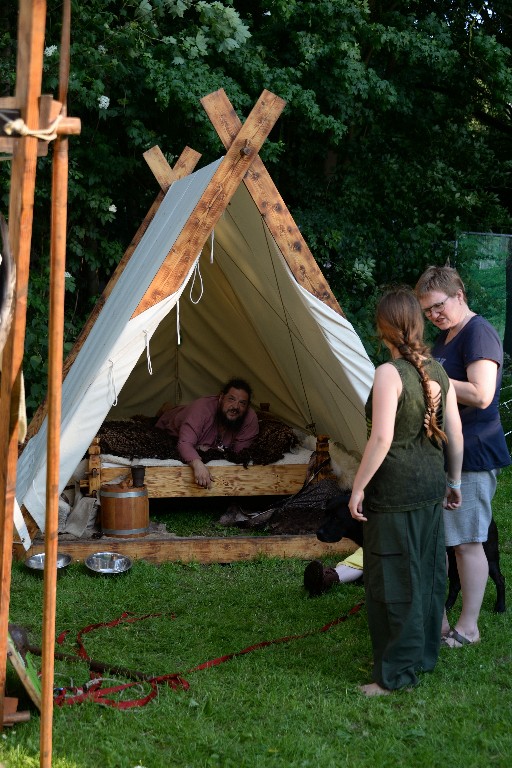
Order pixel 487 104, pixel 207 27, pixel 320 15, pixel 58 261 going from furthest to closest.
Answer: pixel 487 104 → pixel 320 15 → pixel 207 27 → pixel 58 261

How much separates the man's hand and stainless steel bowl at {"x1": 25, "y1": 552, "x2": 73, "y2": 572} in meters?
1.08

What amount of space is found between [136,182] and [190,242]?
15.8 ft

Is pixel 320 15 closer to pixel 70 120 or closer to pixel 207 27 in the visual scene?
pixel 207 27

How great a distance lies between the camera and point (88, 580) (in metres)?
4.81

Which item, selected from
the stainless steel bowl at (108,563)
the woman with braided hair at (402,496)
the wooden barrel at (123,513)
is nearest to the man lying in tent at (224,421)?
the wooden barrel at (123,513)

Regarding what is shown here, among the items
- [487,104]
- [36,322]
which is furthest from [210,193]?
[487,104]

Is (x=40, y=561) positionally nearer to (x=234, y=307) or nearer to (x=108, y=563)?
(x=108, y=563)

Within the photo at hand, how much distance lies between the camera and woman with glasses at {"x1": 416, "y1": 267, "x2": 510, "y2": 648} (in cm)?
376

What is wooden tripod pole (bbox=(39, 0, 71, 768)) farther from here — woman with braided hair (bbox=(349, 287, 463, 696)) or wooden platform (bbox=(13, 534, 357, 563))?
wooden platform (bbox=(13, 534, 357, 563))

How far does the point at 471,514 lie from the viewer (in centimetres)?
383

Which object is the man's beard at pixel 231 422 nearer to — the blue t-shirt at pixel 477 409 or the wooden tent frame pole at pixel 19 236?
the blue t-shirt at pixel 477 409

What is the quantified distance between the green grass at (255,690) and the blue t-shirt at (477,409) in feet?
2.48

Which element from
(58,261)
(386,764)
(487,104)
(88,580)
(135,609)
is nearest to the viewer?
(58,261)

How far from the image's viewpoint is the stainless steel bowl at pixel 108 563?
192 inches
